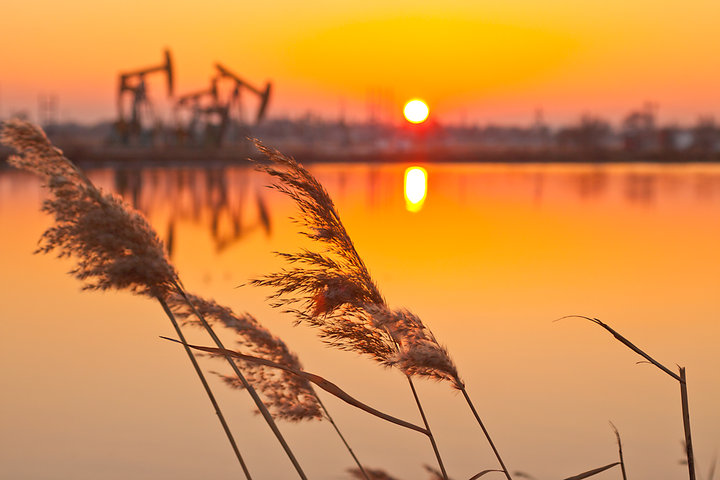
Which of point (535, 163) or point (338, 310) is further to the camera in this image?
point (535, 163)

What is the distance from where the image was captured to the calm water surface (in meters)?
4.27

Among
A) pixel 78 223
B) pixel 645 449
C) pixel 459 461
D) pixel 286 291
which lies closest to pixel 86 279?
pixel 78 223

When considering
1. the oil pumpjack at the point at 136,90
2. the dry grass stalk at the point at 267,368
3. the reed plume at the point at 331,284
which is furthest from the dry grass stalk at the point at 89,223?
the oil pumpjack at the point at 136,90

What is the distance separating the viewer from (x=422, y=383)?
5566mm

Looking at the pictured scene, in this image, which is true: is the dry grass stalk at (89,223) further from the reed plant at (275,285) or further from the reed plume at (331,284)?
the reed plume at (331,284)

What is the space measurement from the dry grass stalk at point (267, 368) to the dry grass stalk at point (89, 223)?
0.54 feet

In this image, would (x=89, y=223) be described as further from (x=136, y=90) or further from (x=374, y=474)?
(x=136, y=90)

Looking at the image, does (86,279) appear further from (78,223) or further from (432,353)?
(432,353)

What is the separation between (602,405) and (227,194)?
24572mm

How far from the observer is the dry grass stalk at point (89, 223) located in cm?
189

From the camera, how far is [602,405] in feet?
17.3

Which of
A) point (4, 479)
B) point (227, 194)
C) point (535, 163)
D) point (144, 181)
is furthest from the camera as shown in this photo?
point (535, 163)

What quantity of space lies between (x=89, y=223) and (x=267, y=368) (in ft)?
2.15

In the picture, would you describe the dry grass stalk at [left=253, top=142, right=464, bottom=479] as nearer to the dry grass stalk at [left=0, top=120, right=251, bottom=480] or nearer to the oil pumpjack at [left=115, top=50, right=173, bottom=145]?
the dry grass stalk at [left=0, top=120, right=251, bottom=480]
